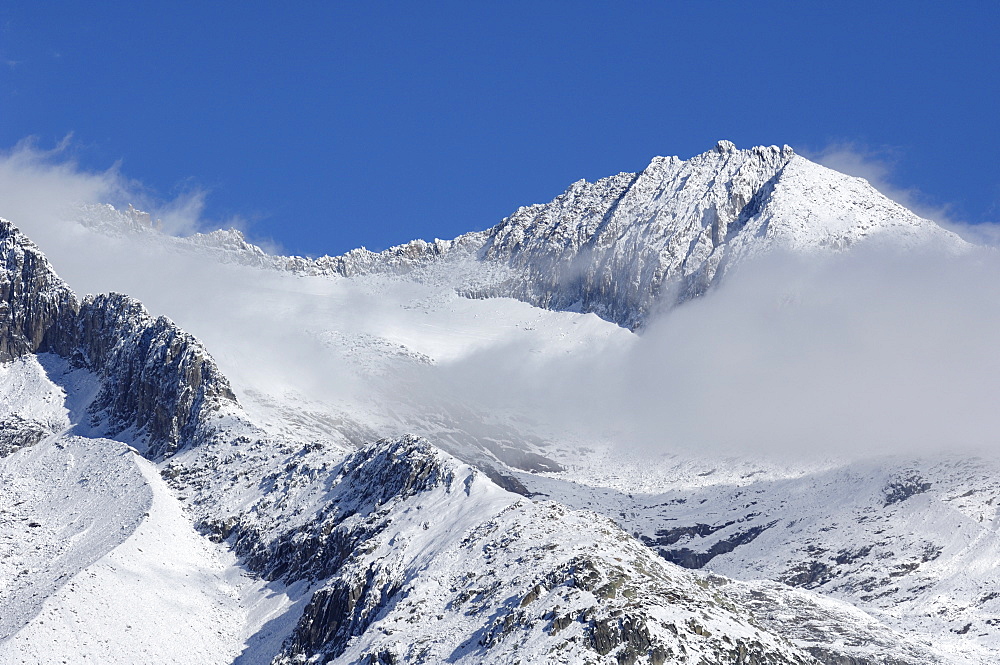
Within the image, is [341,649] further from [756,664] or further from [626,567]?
[756,664]

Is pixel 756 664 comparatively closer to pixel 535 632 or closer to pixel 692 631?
pixel 692 631

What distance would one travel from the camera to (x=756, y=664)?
177 m

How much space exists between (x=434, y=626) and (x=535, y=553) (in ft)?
52.2

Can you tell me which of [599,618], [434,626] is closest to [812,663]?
[599,618]

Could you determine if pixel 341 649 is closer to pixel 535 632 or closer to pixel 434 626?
pixel 434 626

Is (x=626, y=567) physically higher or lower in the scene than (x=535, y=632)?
higher

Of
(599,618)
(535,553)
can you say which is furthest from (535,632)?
(535,553)

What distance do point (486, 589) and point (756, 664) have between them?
3521 centimetres

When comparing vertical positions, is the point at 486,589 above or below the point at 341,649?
above

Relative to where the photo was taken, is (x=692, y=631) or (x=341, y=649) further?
(x=341, y=649)

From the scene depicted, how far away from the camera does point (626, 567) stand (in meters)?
194

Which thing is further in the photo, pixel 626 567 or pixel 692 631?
pixel 626 567

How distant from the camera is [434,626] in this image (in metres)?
192

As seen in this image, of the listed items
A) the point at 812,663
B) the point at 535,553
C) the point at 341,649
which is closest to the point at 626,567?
the point at 535,553
